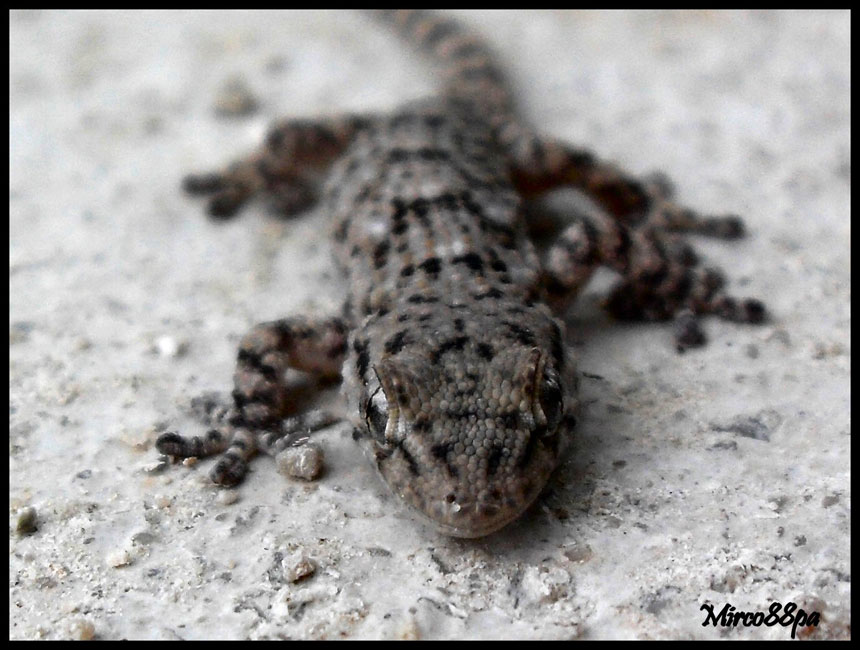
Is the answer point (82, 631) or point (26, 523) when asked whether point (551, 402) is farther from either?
point (26, 523)

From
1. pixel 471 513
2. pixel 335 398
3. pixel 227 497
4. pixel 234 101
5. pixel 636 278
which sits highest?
pixel 471 513

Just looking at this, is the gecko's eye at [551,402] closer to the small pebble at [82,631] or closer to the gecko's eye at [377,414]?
the gecko's eye at [377,414]

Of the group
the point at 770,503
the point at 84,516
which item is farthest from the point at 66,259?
the point at 770,503

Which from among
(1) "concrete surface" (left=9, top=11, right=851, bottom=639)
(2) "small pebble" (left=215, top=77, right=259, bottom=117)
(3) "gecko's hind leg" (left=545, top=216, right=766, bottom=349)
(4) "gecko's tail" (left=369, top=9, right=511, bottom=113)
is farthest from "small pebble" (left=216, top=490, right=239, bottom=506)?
(2) "small pebble" (left=215, top=77, right=259, bottom=117)

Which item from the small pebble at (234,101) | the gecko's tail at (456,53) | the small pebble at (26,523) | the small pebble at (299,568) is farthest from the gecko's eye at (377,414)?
the small pebble at (234,101)

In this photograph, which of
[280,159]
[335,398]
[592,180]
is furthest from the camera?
[280,159]

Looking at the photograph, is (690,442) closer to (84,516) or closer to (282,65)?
(84,516)

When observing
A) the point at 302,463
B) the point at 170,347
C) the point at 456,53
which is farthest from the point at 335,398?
the point at 456,53
